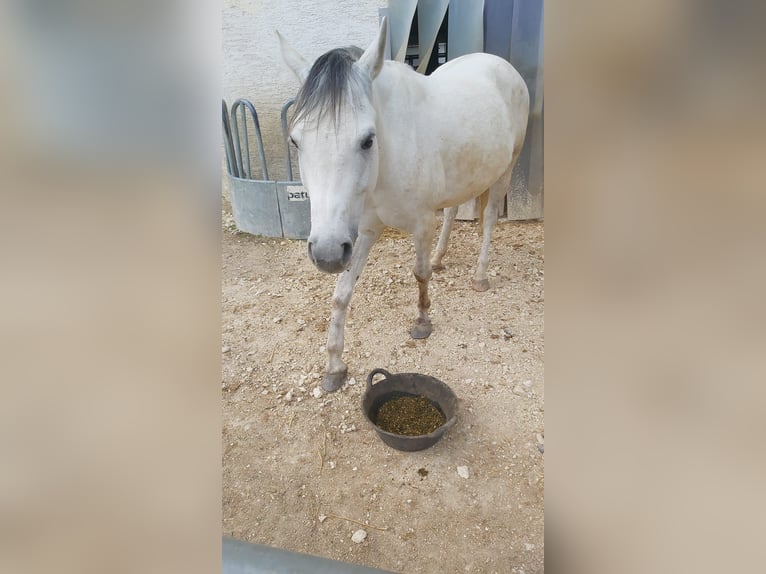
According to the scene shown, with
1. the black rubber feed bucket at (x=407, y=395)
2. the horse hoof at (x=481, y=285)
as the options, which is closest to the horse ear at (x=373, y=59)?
the black rubber feed bucket at (x=407, y=395)

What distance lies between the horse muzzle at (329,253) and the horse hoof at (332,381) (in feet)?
3.36

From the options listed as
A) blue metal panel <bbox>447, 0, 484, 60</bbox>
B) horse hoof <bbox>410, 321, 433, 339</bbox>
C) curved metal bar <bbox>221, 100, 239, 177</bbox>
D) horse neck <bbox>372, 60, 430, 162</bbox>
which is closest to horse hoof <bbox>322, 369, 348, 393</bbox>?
horse hoof <bbox>410, 321, 433, 339</bbox>

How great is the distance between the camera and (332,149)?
5.02 feet

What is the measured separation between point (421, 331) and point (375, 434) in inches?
33.6

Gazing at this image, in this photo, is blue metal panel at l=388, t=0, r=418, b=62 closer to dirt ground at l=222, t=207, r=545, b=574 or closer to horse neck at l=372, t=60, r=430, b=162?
horse neck at l=372, t=60, r=430, b=162

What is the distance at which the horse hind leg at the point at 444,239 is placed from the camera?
3.37 meters

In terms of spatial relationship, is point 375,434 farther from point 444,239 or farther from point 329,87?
point 444,239

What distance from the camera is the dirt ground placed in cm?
167
